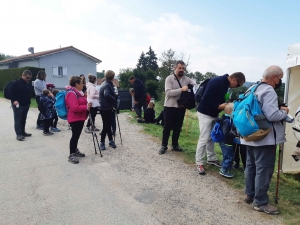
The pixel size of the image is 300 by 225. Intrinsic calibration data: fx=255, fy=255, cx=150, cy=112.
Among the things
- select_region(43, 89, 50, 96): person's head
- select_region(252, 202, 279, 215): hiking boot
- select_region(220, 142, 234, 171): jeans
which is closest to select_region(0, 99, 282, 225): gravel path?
select_region(252, 202, 279, 215): hiking boot

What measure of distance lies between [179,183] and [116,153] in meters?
2.00

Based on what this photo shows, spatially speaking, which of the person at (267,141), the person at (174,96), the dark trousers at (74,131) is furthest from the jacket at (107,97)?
the person at (267,141)

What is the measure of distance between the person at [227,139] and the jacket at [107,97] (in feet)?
8.32

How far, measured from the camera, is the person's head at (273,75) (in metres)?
3.19

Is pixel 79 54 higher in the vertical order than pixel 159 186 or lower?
higher

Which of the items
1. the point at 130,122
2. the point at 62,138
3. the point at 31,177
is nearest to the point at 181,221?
the point at 31,177

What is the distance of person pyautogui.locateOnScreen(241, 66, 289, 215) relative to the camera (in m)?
3.09

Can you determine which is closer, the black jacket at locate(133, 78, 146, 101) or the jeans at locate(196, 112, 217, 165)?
the jeans at locate(196, 112, 217, 165)

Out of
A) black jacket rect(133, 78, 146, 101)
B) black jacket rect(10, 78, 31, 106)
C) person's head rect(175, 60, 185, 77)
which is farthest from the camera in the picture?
black jacket rect(133, 78, 146, 101)

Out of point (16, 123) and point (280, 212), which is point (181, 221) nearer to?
point (280, 212)

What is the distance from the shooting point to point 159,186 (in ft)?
13.3

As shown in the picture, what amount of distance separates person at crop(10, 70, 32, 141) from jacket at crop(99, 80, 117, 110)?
7.97 ft

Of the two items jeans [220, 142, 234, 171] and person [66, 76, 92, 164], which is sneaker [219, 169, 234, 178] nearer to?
jeans [220, 142, 234, 171]

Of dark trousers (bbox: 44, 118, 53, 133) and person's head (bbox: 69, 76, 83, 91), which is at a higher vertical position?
person's head (bbox: 69, 76, 83, 91)
